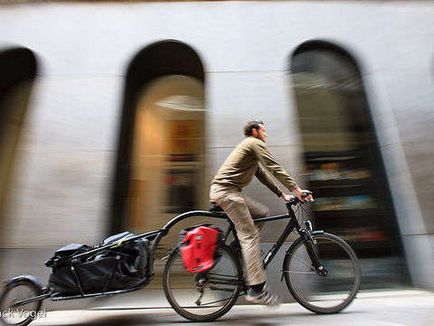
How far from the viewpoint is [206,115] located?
247 inches

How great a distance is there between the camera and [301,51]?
6586mm

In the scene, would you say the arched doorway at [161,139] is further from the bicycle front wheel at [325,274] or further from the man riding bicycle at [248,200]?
the bicycle front wheel at [325,274]

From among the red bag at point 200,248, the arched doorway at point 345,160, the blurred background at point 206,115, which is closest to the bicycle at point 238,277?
the red bag at point 200,248

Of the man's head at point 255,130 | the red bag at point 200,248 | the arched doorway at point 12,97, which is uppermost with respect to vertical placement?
the arched doorway at point 12,97

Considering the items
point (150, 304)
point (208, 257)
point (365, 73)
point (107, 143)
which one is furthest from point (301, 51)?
point (150, 304)

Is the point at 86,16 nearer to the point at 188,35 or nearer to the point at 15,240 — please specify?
the point at 188,35

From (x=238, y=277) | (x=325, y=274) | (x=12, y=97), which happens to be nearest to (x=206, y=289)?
(x=238, y=277)

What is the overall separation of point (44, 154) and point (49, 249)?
1.42 meters

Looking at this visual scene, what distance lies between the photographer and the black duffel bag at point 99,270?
12.9 ft

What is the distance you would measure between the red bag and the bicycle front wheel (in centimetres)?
82

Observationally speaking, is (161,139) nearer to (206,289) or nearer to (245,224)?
(245,224)

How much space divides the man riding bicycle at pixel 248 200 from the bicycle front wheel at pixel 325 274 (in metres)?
0.34

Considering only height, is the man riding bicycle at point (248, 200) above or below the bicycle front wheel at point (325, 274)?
above

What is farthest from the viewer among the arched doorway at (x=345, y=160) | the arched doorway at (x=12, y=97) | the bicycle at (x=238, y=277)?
the arched doorway at (x=12, y=97)
